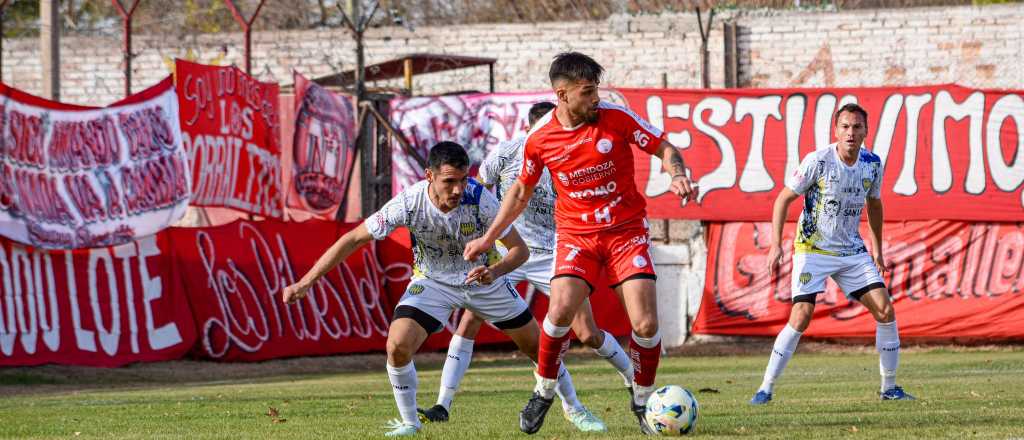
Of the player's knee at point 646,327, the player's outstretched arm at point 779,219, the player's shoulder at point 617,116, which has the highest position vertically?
the player's shoulder at point 617,116

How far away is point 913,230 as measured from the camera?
65.7 ft

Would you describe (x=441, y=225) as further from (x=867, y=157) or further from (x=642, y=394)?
(x=867, y=157)

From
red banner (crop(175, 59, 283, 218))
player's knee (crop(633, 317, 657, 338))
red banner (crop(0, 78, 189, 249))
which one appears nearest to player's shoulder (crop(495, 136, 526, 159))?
player's knee (crop(633, 317, 657, 338))

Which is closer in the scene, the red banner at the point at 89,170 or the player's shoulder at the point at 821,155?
the player's shoulder at the point at 821,155

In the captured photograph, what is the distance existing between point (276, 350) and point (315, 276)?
33.2 feet

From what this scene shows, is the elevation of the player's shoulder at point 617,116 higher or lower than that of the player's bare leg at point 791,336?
higher

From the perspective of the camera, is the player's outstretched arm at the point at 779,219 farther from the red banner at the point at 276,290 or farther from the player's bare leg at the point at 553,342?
the red banner at the point at 276,290

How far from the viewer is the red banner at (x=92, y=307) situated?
613 inches

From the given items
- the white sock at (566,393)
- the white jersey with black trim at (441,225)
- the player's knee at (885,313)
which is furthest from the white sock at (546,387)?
the player's knee at (885,313)

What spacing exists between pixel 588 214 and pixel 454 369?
1829mm

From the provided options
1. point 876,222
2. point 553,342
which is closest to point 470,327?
point 553,342

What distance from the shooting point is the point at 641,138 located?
8062 millimetres

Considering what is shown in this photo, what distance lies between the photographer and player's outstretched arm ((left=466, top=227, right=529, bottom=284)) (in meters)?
8.29

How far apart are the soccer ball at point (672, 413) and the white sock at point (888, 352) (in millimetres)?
3315
